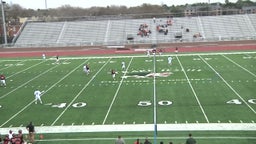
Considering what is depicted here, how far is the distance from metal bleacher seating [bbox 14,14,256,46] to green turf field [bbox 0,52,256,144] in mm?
26410

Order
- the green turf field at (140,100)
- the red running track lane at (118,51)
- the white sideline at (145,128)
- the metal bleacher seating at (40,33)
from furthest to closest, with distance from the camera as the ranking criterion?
the metal bleacher seating at (40,33)
the red running track lane at (118,51)
the green turf field at (140,100)
the white sideline at (145,128)

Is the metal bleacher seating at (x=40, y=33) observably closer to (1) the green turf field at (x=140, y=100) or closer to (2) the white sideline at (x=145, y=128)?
(1) the green turf field at (x=140, y=100)

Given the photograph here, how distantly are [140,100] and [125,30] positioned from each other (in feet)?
145

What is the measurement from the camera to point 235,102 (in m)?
19.5

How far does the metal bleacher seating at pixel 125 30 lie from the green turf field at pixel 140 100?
2641 cm

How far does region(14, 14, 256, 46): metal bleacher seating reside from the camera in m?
59.8

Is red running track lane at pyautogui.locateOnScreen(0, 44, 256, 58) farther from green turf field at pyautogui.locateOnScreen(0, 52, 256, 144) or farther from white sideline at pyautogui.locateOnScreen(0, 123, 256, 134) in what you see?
white sideline at pyautogui.locateOnScreen(0, 123, 256, 134)

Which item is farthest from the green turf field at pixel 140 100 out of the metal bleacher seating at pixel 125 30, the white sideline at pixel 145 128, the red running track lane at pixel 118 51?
the metal bleacher seating at pixel 125 30

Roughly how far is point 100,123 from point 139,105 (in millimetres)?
3330

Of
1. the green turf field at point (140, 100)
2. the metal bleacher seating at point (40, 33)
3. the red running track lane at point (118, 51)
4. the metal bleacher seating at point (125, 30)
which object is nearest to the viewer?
the green turf field at point (140, 100)

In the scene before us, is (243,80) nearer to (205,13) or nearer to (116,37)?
(116,37)

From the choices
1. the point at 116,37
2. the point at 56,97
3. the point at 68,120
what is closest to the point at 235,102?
the point at 68,120

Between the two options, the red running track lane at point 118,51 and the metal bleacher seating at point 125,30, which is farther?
the metal bleacher seating at point 125,30

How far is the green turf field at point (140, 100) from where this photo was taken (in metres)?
15.8
